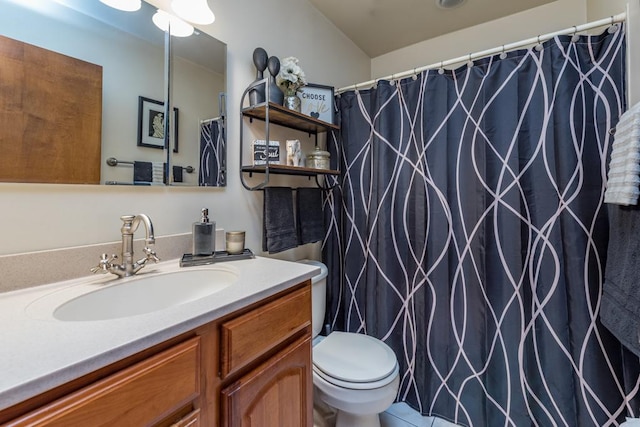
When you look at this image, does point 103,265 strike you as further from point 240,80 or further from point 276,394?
point 240,80

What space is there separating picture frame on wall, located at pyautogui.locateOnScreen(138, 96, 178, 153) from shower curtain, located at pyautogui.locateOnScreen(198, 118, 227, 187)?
0.18 m

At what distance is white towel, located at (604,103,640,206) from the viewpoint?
2.86 feet

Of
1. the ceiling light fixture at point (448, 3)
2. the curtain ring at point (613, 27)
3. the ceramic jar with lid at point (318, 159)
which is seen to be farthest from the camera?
the ceiling light fixture at point (448, 3)

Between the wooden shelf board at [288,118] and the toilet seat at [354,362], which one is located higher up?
the wooden shelf board at [288,118]

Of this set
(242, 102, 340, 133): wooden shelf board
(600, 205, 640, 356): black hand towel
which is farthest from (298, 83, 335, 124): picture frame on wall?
(600, 205, 640, 356): black hand towel

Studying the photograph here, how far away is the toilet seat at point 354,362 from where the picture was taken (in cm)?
117

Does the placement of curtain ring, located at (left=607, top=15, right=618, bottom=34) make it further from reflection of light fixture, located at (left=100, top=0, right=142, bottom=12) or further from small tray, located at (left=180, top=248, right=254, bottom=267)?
reflection of light fixture, located at (left=100, top=0, right=142, bottom=12)

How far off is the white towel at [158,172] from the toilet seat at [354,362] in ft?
3.33

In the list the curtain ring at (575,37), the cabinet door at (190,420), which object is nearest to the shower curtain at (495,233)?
the curtain ring at (575,37)

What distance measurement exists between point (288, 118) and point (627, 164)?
4.44 ft

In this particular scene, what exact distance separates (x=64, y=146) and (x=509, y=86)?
5.76ft

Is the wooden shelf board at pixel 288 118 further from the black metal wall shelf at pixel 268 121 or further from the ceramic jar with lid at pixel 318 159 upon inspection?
the ceramic jar with lid at pixel 318 159

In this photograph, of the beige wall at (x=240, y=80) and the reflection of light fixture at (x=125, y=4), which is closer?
the beige wall at (x=240, y=80)

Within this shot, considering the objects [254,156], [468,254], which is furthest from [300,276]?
[468,254]
